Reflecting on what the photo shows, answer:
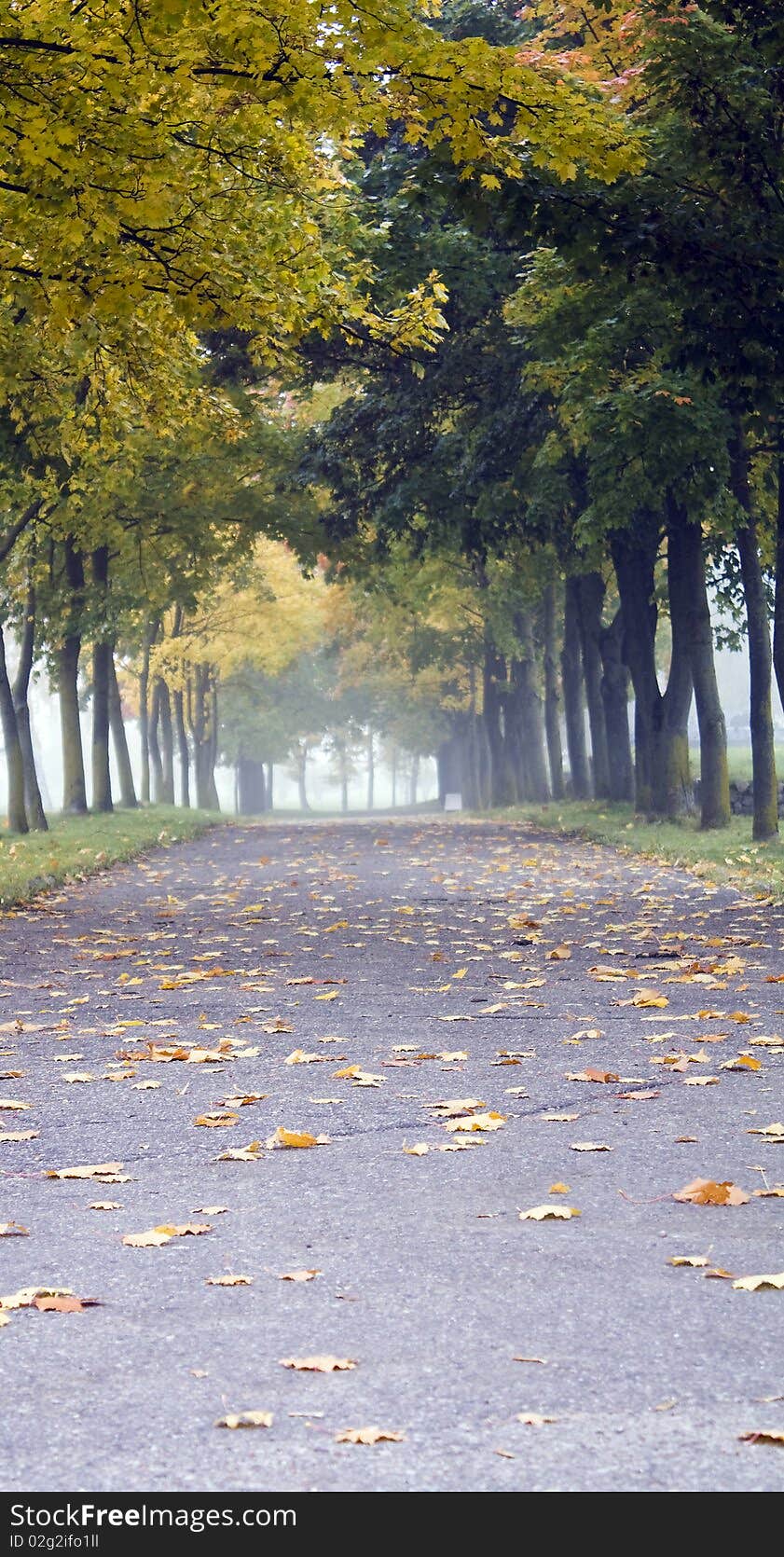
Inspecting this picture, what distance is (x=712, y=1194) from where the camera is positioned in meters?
5.50

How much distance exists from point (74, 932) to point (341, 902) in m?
3.38

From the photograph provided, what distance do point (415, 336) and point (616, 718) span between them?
1785cm

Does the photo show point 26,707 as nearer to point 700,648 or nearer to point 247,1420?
point 700,648

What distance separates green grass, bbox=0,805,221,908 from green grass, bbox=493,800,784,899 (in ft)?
22.9

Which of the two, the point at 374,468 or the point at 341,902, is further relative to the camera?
the point at 374,468

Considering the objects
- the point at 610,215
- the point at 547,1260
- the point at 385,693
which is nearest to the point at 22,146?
the point at 610,215

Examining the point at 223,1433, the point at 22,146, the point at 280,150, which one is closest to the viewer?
the point at 223,1433

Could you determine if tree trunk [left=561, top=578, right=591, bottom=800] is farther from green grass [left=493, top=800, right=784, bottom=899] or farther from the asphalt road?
the asphalt road

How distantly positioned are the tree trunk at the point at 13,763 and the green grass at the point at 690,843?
9257 mm

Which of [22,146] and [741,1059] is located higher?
[22,146]

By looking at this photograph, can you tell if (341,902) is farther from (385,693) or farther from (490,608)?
(385,693)

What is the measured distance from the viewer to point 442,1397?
3.79 m

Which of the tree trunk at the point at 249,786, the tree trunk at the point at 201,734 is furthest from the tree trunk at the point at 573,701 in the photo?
the tree trunk at the point at 249,786

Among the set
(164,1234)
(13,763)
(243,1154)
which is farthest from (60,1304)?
(13,763)
